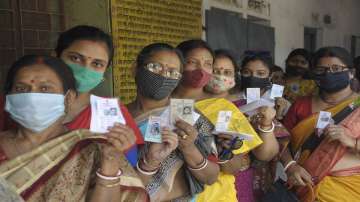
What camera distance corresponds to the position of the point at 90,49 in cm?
231

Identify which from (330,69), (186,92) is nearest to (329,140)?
(330,69)

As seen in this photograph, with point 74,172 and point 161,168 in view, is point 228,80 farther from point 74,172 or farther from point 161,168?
point 74,172

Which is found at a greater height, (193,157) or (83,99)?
(83,99)

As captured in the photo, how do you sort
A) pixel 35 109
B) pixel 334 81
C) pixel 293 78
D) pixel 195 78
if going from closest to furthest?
pixel 35 109 → pixel 195 78 → pixel 334 81 → pixel 293 78

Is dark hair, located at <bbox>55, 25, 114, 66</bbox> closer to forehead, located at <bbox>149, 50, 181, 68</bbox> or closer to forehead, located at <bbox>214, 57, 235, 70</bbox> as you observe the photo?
forehead, located at <bbox>149, 50, 181, 68</bbox>

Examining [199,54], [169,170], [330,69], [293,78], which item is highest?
[199,54]

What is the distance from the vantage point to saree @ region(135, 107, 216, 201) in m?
2.23

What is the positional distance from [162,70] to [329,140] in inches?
49.1

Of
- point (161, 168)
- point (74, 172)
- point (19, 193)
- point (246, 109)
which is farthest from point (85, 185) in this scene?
point (246, 109)

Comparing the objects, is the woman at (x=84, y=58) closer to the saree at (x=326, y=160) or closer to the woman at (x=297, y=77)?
the saree at (x=326, y=160)

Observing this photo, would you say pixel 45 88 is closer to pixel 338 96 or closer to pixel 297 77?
pixel 338 96

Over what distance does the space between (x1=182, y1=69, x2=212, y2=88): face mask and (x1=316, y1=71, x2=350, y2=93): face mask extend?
86 centimetres

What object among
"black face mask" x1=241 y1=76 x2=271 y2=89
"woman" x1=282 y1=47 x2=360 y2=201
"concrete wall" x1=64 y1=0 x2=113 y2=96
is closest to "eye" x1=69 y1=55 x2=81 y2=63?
"black face mask" x1=241 y1=76 x2=271 y2=89

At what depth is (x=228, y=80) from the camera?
2959 millimetres
